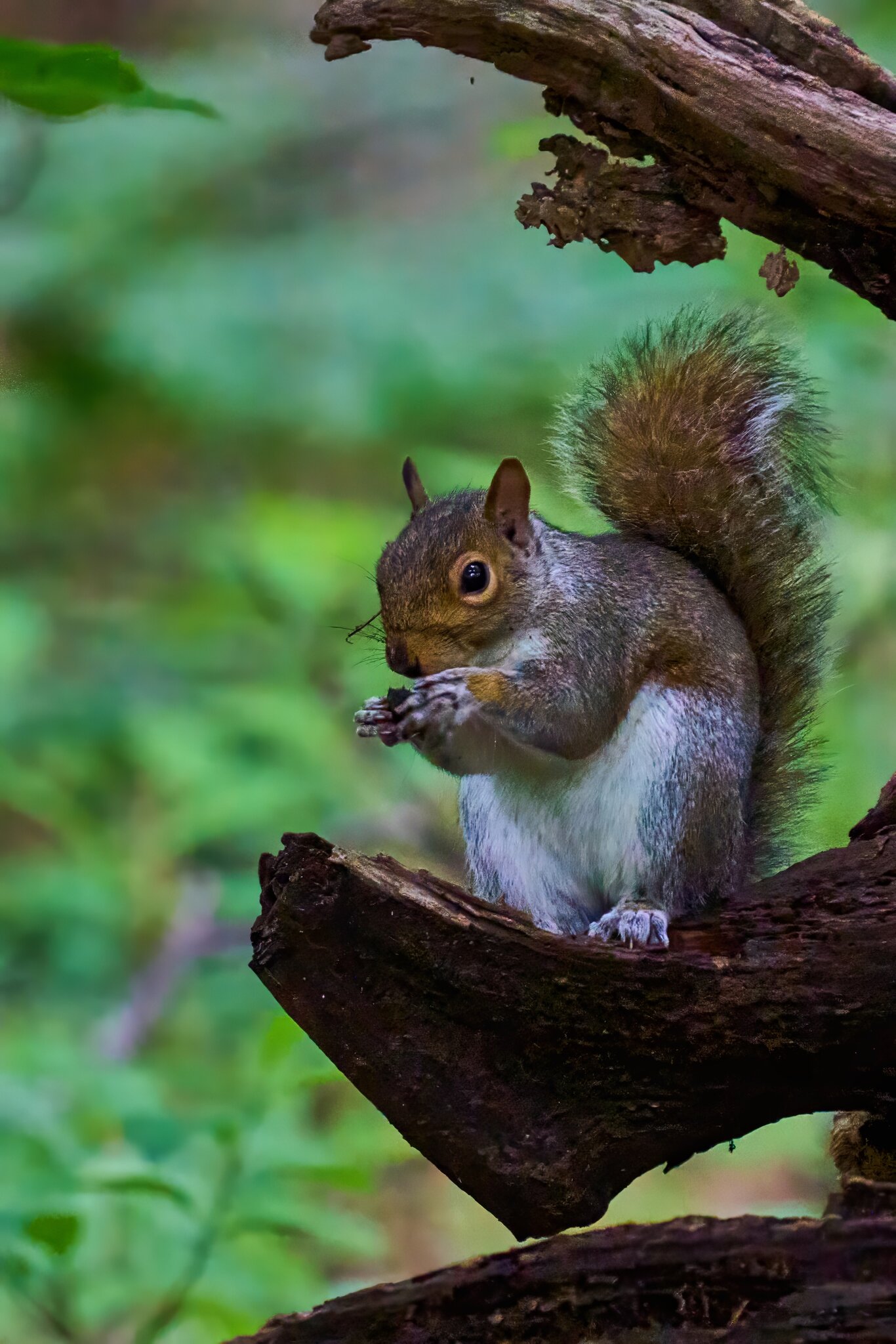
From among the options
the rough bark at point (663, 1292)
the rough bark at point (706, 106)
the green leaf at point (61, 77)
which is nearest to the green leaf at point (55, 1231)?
the rough bark at point (663, 1292)

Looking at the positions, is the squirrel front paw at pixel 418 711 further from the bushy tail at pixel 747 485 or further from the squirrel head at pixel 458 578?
the bushy tail at pixel 747 485

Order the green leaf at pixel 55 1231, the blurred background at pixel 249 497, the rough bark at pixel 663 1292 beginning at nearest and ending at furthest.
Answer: the rough bark at pixel 663 1292, the green leaf at pixel 55 1231, the blurred background at pixel 249 497

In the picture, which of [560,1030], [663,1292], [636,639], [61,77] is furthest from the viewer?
[636,639]

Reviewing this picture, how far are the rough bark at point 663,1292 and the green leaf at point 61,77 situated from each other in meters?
0.95

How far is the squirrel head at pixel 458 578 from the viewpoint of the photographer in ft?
5.13

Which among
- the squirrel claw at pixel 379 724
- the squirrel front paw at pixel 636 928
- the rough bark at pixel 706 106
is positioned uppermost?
the rough bark at pixel 706 106

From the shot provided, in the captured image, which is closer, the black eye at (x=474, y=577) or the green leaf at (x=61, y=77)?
the green leaf at (x=61, y=77)

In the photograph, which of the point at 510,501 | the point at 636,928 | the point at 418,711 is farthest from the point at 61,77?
the point at 636,928

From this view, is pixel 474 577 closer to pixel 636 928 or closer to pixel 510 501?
pixel 510 501

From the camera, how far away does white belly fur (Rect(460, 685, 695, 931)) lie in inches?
64.5

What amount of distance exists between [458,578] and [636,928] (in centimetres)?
45

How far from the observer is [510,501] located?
5.42ft

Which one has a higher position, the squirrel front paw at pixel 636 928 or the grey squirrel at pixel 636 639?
the grey squirrel at pixel 636 639

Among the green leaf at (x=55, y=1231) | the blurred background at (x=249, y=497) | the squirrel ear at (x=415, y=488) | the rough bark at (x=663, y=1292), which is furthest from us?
the blurred background at (x=249, y=497)
